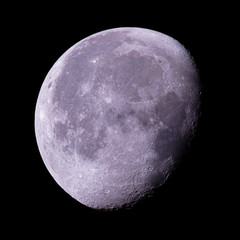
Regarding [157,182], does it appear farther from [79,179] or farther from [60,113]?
[60,113]

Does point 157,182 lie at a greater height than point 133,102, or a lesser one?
lesser

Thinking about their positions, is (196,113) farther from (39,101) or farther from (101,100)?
(39,101)

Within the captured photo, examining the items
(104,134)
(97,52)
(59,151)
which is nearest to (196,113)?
(104,134)

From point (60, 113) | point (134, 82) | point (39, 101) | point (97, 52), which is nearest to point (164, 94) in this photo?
point (134, 82)

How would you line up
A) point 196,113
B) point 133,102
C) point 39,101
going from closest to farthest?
point 133,102, point 196,113, point 39,101

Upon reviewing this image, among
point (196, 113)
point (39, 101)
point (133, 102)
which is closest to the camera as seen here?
point (133, 102)

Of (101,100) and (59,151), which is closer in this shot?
(101,100)

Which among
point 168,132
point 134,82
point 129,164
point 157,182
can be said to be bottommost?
point 157,182
